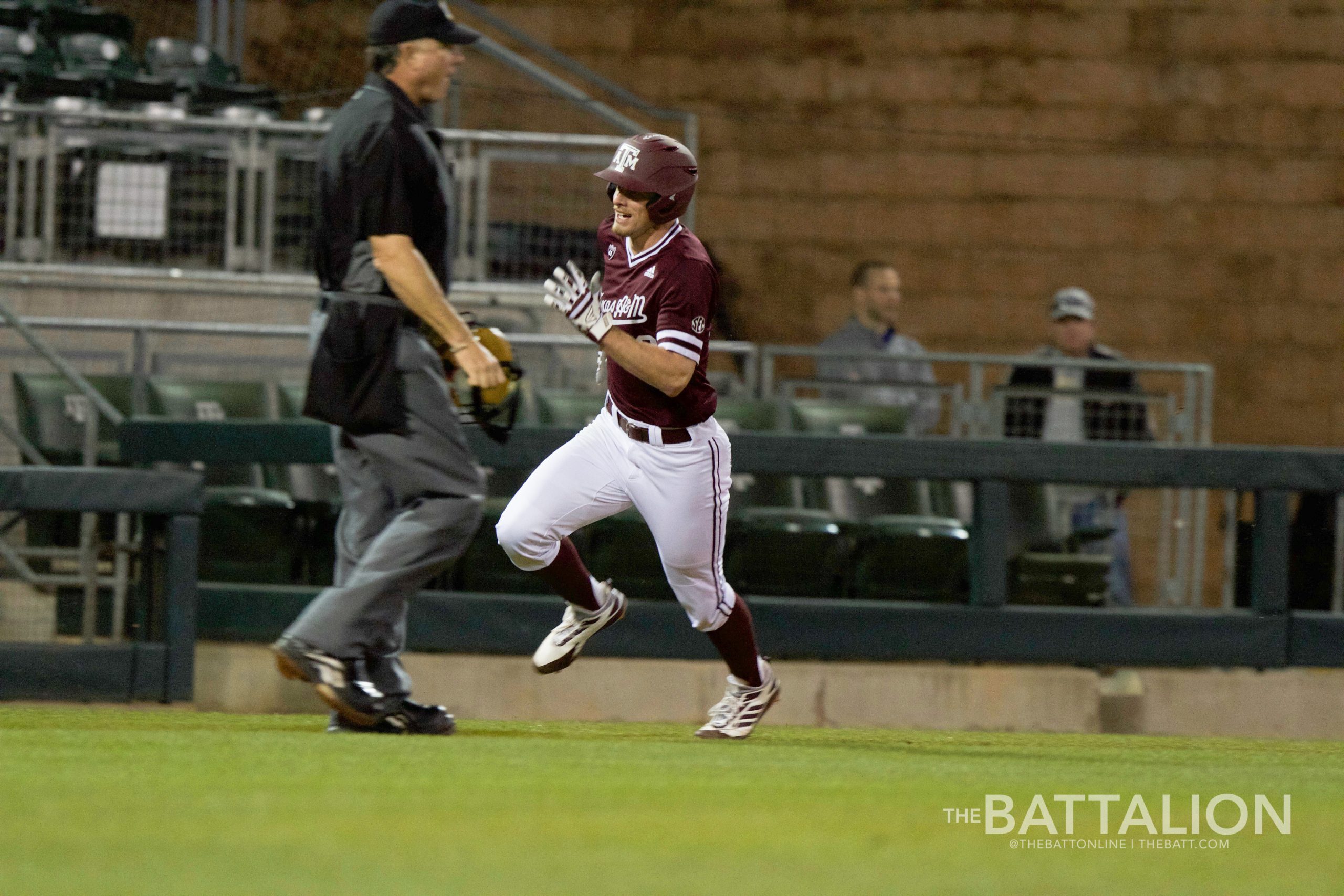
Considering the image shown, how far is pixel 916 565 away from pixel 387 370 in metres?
3.64

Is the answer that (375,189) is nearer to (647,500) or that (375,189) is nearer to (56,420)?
(647,500)

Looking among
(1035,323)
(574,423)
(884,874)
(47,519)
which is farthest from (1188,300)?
(884,874)

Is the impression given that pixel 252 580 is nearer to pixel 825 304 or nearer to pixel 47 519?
pixel 47 519

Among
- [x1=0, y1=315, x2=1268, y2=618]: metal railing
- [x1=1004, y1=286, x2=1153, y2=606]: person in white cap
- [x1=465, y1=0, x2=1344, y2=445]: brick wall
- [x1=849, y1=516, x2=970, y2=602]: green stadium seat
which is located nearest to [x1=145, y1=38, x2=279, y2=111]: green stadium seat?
[x1=0, y1=315, x2=1268, y2=618]: metal railing

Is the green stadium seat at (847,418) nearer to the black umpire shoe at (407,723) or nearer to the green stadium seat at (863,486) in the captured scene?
the green stadium seat at (863,486)

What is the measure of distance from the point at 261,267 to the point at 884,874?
7.50 metres

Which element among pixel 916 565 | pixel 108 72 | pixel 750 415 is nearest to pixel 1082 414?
pixel 916 565

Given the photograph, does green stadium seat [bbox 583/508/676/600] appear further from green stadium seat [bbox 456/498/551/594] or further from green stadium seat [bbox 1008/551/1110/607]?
green stadium seat [bbox 1008/551/1110/607]

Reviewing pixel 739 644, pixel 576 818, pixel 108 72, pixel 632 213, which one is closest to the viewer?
pixel 576 818

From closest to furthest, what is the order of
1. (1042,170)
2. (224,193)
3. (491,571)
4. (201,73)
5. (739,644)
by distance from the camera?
(739,644) → (491,571) → (224,193) → (201,73) → (1042,170)

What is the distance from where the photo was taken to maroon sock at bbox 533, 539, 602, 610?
211 inches

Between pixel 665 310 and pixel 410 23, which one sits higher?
pixel 410 23

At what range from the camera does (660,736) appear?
5734mm

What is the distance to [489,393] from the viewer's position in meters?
5.16
